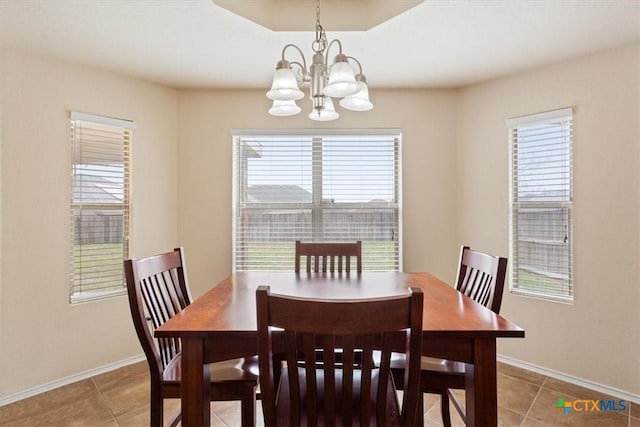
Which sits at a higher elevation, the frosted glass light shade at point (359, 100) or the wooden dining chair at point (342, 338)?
the frosted glass light shade at point (359, 100)

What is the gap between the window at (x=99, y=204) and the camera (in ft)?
8.27

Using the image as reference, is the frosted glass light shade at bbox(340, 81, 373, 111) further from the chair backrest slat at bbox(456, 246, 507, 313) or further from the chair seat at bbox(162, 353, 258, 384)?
the chair seat at bbox(162, 353, 258, 384)

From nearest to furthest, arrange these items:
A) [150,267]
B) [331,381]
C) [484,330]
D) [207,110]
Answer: [331,381] → [484,330] → [150,267] → [207,110]

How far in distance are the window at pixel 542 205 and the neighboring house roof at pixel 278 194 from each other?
1773mm

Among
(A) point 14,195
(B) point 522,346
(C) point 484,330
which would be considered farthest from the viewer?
(B) point 522,346

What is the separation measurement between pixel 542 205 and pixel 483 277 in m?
1.34

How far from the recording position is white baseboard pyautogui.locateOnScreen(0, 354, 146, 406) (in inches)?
86.2

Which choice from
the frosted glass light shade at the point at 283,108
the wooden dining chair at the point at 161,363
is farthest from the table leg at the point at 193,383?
the frosted glass light shade at the point at 283,108

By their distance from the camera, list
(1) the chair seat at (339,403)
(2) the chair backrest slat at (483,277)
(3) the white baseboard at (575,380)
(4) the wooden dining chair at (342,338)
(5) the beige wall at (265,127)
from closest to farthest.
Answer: (4) the wooden dining chair at (342,338) < (1) the chair seat at (339,403) < (2) the chair backrest slat at (483,277) < (3) the white baseboard at (575,380) < (5) the beige wall at (265,127)

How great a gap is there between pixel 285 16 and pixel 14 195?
2.13 m

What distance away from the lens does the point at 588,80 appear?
2365mm

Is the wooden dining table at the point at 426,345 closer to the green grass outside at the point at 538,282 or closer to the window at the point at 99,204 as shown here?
the green grass outside at the point at 538,282

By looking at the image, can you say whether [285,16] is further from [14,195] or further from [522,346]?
[522,346]

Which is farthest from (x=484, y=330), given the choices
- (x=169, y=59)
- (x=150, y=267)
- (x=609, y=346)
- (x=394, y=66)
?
(x=169, y=59)
